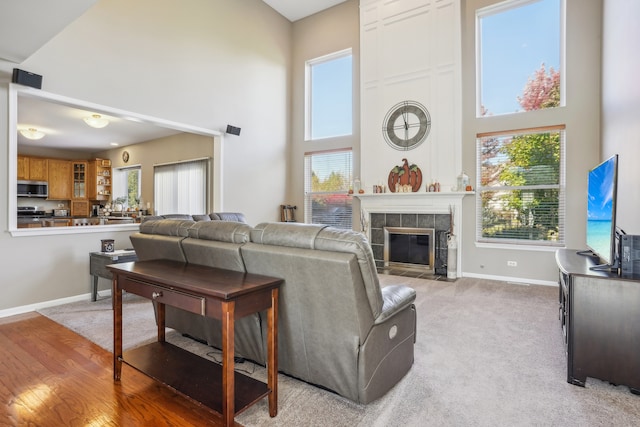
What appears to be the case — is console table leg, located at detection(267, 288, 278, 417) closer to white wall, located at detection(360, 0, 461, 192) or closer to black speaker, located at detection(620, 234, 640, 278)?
black speaker, located at detection(620, 234, 640, 278)

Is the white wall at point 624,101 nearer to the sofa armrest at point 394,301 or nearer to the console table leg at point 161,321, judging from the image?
the sofa armrest at point 394,301

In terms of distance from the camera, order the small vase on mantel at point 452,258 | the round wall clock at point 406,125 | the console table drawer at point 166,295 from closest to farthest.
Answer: the console table drawer at point 166,295
the small vase on mantel at point 452,258
the round wall clock at point 406,125

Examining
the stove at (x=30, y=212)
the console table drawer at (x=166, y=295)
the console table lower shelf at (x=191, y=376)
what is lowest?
the console table lower shelf at (x=191, y=376)

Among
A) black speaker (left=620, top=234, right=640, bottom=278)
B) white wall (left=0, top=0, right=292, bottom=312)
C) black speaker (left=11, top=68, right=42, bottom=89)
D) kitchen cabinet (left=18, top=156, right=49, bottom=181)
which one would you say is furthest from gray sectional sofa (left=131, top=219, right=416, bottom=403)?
kitchen cabinet (left=18, top=156, right=49, bottom=181)

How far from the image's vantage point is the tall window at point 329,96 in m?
6.86

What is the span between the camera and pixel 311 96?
7.38 meters

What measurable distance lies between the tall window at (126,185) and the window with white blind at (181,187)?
137cm

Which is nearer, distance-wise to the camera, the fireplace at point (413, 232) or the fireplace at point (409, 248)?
the fireplace at point (413, 232)

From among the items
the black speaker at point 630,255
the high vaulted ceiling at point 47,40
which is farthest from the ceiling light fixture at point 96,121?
the black speaker at point 630,255

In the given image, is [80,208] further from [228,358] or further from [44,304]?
[228,358]

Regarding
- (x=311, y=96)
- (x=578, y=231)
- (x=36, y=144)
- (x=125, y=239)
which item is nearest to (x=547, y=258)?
(x=578, y=231)

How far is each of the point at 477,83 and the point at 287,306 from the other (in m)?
5.13

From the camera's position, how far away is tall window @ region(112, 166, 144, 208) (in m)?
8.90

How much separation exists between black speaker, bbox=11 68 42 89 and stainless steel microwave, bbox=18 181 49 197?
672cm
